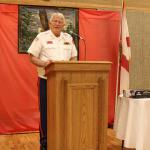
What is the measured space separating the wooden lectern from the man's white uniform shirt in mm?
504

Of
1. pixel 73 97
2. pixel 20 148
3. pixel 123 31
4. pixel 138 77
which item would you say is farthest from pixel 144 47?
pixel 73 97

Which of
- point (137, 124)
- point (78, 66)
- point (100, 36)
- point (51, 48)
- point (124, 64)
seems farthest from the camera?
point (100, 36)

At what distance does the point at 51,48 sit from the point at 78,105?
805 mm

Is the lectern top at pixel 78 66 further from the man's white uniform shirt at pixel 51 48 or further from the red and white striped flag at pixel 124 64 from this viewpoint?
the red and white striped flag at pixel 124 64

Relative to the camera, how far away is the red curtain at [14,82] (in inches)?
176

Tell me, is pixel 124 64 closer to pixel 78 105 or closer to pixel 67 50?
pixel 67 50

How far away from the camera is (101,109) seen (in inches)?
102

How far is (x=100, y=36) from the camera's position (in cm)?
498

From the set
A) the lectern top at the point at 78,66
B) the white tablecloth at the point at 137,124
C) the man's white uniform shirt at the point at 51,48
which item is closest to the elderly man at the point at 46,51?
the man's white uniform shirt at the point at 51,48

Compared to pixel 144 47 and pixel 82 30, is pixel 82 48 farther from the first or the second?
pixel 144 47

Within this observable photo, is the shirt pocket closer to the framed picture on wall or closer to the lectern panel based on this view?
the lectern panel

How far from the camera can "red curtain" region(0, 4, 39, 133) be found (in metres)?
4.46

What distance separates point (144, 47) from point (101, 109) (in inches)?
118

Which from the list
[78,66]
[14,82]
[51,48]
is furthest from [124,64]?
[78,66]
